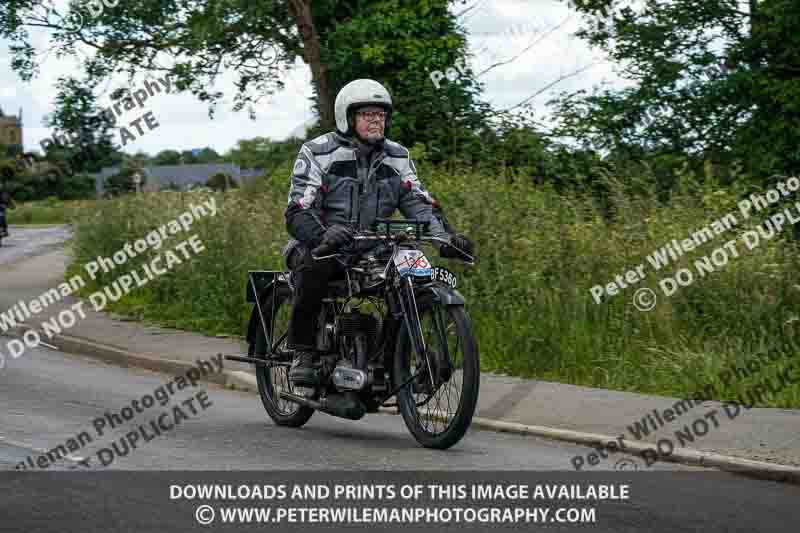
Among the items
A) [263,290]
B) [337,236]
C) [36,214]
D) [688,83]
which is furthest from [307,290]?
[36,214]

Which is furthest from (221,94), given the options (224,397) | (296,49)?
(224,397)

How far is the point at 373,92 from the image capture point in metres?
8.24

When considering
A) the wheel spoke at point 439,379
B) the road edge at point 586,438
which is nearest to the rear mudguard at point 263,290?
the road edge at point 586,438

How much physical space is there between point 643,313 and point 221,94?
14.2 meters

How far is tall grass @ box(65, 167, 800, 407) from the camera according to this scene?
11.0m

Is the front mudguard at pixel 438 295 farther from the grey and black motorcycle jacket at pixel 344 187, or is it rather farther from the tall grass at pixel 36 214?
the tall grass at pixel 36 214

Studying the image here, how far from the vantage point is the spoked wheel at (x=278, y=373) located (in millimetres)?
9132

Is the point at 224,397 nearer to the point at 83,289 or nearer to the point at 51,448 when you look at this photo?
the point at 51,448

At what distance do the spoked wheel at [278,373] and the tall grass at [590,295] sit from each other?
2.97 m

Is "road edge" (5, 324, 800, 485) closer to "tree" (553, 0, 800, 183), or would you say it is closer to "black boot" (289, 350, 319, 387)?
"black boot" (289, 350, 319, 387)

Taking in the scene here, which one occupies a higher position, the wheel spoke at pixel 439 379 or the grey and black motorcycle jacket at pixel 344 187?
the grey and black motorcycle jacket at pixel 344 187

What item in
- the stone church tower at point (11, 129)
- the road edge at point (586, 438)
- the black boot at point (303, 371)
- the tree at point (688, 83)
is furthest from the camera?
the stone church tower at point (11, 129)

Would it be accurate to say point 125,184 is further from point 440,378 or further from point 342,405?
point 440,378

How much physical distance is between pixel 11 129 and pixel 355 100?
10940 cm
